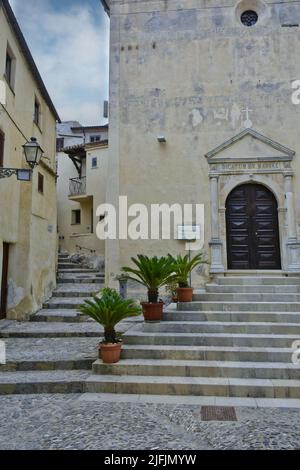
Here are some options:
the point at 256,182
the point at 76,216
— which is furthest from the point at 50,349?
the point at 76,216

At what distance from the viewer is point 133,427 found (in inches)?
150

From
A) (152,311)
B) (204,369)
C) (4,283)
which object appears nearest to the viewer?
(204,369)

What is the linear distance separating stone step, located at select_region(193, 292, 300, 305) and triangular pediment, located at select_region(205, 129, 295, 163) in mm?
4240

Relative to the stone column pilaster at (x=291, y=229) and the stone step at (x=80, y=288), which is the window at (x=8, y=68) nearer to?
the stone step at (x=80, y=288)

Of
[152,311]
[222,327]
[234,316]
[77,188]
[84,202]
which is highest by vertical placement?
[77,188]

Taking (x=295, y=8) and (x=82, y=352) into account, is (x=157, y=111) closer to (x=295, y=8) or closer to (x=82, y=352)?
(x=295, y=8)

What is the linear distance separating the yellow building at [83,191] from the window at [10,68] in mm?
9749

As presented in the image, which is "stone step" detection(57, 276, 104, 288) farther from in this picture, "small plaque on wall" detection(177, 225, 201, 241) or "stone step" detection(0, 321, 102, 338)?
"small plaque on wall" detection(177, 225, 201, 241)

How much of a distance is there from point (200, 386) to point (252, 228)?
6162mm

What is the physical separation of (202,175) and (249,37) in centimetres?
448

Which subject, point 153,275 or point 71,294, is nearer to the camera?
point 153,275

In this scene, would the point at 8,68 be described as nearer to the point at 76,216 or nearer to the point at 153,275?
the point at 153,275

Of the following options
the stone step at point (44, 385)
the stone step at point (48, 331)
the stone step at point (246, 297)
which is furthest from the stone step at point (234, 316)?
the stone step at point (44, 385)

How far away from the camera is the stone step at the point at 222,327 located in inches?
241
